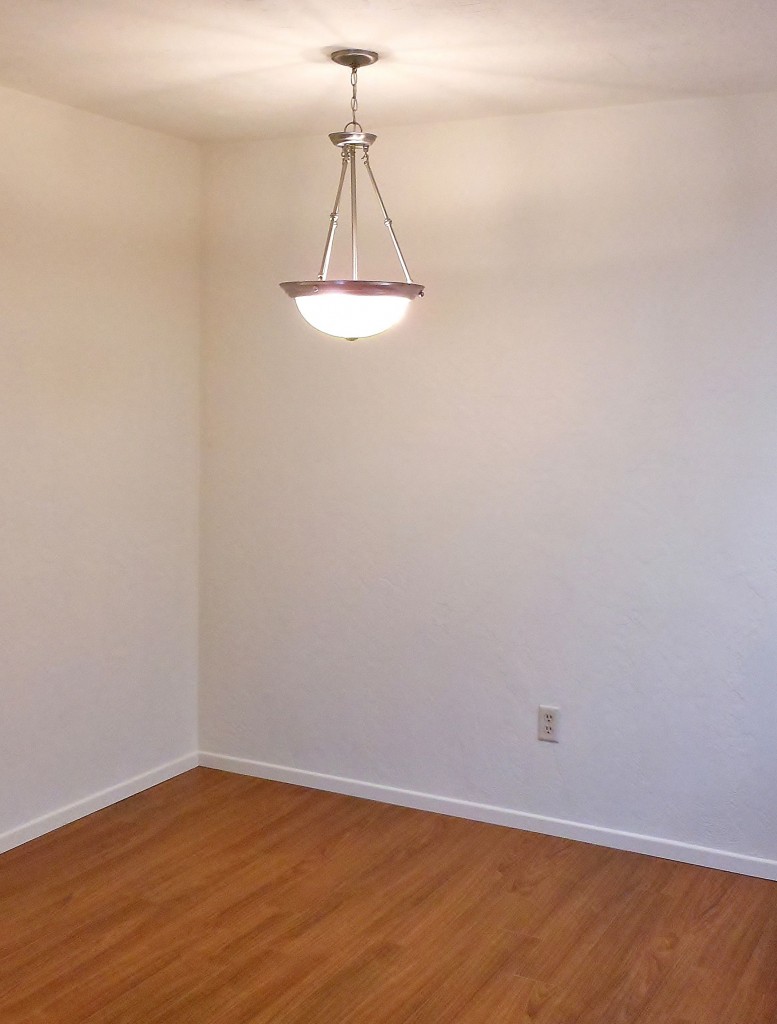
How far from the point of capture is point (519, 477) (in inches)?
148

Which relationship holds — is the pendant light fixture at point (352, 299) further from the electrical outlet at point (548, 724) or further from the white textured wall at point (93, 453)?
the electrical outlet at point (548, 724)

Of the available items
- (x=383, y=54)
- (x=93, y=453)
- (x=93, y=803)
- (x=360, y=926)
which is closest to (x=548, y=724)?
(x=360, y=926)

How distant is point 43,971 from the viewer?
2.80 metres

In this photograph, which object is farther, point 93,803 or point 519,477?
point 93,803

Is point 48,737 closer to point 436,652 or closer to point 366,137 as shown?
point 436,652

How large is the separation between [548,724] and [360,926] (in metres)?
1.02

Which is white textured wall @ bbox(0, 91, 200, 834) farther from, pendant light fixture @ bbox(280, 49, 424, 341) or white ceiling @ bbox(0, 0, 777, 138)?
pendant light fixture @ bbox(280, 49, 424, 341)

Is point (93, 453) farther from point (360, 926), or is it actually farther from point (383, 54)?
point (360, 926)

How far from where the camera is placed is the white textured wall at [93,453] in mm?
3521

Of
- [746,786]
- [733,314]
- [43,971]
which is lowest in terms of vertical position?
[43,971]

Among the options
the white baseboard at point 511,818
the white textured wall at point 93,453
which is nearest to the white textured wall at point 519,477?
the white baseboard at point 511,818

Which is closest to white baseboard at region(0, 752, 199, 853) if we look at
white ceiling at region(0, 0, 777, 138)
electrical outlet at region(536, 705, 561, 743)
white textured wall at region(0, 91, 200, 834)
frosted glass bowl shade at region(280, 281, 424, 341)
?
white textured wall at region(0, 91, 200, 834)

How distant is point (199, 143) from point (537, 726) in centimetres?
251

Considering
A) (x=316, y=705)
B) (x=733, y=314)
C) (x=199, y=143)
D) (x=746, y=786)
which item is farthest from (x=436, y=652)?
(x=199, y=143)
